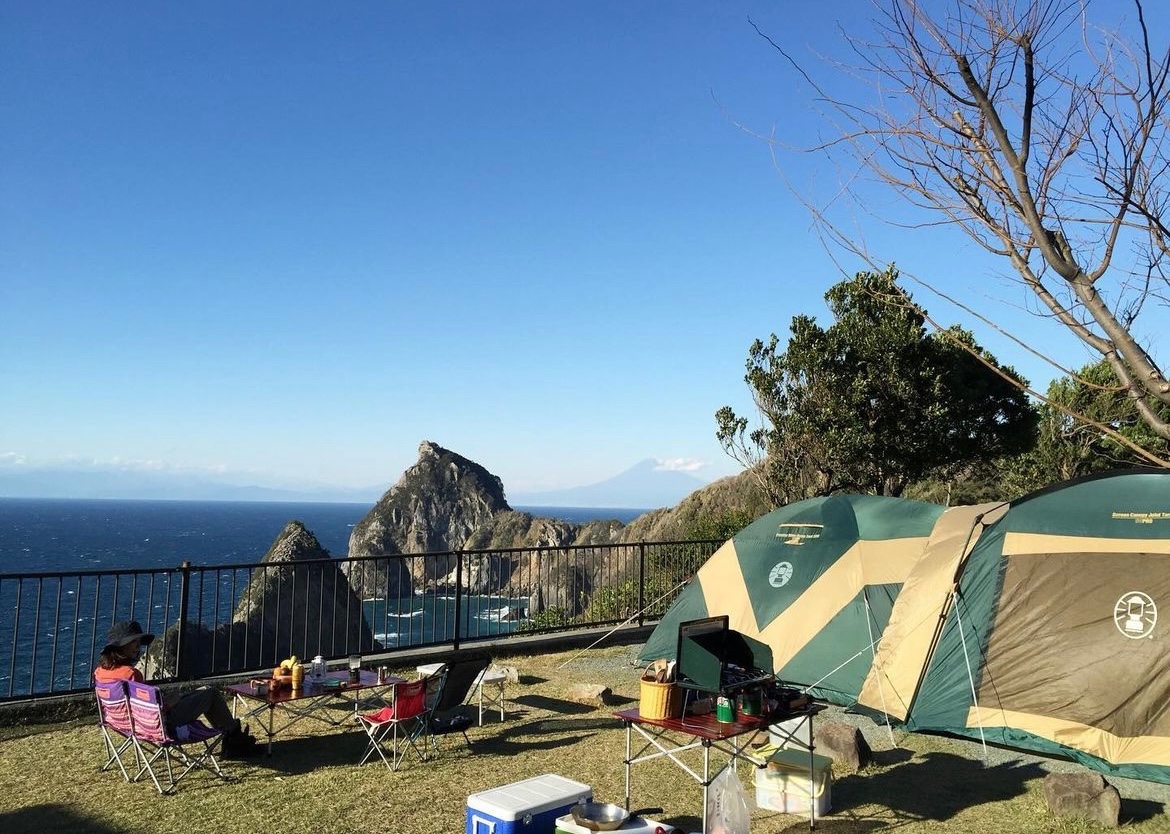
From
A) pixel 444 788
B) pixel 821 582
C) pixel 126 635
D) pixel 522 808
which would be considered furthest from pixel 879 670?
pixel 126 635

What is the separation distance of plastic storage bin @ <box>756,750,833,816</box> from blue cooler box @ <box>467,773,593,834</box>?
163 centimetres

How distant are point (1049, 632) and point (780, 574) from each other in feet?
8.96

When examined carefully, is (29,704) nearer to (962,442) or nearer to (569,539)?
(962,442)

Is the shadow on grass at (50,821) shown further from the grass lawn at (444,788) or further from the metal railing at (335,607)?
the metal railing at (335,607)

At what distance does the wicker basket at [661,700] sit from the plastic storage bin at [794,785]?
2.81ft

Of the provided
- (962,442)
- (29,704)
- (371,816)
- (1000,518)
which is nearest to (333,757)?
(371,816)

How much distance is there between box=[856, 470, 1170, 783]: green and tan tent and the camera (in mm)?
6559

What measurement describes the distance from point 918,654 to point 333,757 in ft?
16.4

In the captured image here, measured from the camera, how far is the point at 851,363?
59.8ft

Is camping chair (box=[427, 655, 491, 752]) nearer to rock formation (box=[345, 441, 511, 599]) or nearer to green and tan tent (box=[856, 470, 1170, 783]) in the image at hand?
green and tan tent (box=[856, 470, 1170, 783])

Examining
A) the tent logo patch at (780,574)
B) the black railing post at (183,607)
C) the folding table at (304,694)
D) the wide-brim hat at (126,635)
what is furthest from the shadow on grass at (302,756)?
the tent logo patch at (780,574)

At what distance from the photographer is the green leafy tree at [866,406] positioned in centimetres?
1786

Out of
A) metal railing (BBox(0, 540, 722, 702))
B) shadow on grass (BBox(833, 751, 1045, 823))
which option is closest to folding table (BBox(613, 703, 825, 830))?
shadow on grass (BBox(833, 751, 1045, 823))

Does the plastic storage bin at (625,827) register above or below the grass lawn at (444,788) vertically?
above
